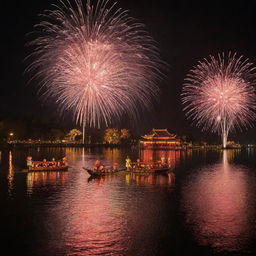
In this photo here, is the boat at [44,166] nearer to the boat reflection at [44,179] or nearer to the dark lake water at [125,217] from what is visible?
the boat reflection at [44,179]

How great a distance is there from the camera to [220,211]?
20891 millimetres

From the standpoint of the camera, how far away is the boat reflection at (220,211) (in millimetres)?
15758

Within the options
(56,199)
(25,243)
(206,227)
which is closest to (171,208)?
(206,227)

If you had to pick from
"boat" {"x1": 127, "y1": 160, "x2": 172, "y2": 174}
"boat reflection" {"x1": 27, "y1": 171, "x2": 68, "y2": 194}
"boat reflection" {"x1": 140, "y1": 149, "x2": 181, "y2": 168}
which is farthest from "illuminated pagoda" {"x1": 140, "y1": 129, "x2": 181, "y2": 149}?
"boat reflection" {"x1": 27, "y1": 171, "x2": 68, "y2": 194}

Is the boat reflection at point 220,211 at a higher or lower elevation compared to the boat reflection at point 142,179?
lower

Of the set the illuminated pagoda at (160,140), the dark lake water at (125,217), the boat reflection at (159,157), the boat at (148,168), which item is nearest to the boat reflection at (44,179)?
the dark lake water at (125,217)

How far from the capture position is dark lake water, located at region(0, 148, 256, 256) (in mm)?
14820

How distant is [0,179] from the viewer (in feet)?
105

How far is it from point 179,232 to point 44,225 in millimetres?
6361

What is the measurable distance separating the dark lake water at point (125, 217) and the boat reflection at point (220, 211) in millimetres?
41

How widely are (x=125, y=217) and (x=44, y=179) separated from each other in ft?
49.5

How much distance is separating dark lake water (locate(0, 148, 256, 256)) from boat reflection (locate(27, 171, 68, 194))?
8 centimetres

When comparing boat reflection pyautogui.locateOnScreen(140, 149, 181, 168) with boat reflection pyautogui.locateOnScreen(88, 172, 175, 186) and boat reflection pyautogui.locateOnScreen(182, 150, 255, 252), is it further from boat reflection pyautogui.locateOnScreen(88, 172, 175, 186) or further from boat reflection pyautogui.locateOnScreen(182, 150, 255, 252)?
boat reflection pyautogui.locateOnScreen(182, 150, 255, 252)

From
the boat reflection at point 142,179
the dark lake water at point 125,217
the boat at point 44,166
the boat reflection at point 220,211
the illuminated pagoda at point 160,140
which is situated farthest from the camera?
the illuminated pagoda at point 160,140
